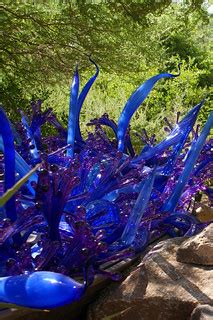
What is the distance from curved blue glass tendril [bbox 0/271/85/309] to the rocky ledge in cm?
39

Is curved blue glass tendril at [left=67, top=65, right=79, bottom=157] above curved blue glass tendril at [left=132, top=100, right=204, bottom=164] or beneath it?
above

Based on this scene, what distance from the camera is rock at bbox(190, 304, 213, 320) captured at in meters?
A: 1.06

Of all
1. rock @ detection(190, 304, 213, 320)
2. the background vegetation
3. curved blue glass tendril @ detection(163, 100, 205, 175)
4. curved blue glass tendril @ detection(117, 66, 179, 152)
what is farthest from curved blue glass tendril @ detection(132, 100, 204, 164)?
the background vegetation

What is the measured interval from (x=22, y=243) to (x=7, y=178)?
14 centimetres

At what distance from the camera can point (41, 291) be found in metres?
0.78

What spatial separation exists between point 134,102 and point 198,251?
698mm

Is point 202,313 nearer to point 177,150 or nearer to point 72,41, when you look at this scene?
point 177,150

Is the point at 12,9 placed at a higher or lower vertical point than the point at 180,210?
higher

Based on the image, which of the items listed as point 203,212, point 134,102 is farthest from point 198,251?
point 203,212

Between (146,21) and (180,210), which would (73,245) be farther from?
(146,21)

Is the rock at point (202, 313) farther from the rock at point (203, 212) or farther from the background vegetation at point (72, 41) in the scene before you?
the background vegetation at point (72, 41)

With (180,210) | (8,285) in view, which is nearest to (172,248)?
(180,210)

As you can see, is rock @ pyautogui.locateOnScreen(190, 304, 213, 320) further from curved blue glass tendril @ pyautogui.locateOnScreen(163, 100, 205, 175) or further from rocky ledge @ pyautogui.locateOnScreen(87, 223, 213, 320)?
curved blue glass tendril @ pyautogui.locateOnScreen(163, 100, 205, 175)

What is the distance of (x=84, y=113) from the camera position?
6832 millimetres
